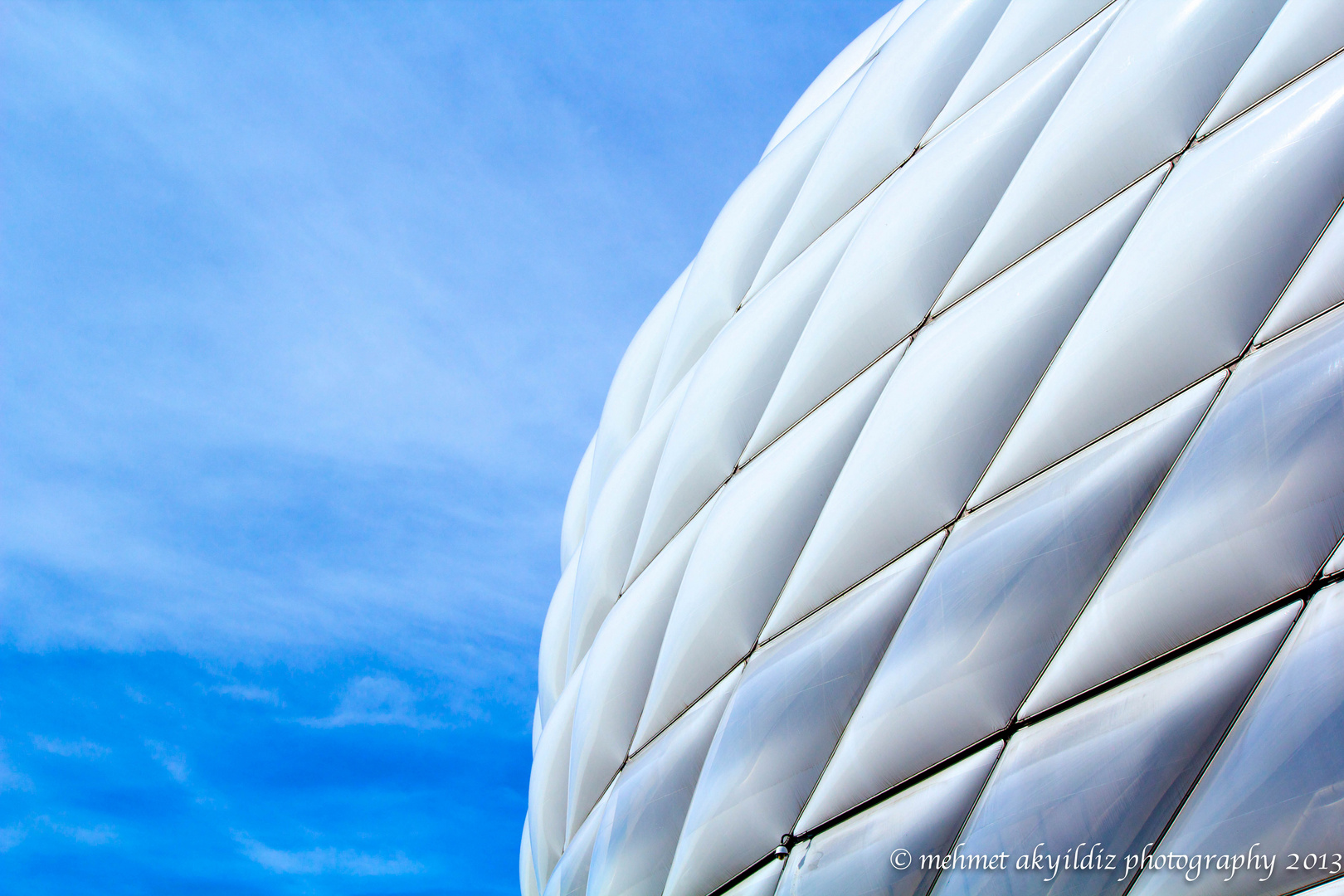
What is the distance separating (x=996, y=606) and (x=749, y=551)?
2474mm

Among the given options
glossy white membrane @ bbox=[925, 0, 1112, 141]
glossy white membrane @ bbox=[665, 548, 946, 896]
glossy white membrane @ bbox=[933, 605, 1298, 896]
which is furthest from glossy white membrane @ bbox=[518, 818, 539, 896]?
glossy white membrane @ bbox=[925, 0, 1112, 141]

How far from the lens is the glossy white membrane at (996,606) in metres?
5.45

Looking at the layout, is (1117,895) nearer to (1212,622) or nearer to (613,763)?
(1212,622)

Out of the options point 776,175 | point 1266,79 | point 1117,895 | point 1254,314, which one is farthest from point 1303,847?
point 776,175

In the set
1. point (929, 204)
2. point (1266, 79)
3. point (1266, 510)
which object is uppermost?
point (929, 204)

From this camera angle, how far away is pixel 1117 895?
4.93 m

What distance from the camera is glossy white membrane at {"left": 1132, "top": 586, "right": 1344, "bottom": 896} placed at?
4301 mm

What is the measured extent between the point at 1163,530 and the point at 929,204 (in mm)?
3828

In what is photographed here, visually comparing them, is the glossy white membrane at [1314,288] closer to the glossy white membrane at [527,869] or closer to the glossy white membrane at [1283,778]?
the glossy white membrane at [1283,778]

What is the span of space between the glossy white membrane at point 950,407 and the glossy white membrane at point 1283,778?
7.21ft

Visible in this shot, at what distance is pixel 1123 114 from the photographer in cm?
660

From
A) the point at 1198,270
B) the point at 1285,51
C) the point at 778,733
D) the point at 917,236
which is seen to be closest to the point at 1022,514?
the point at 1198,270

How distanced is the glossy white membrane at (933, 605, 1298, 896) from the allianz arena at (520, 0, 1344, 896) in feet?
0.06

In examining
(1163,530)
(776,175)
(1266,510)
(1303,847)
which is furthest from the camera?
(776,175)
